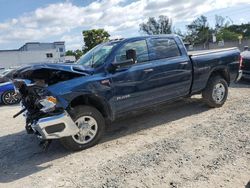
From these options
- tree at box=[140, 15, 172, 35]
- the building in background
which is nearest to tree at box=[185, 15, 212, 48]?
tree at box=[140, 15, 172, 35]

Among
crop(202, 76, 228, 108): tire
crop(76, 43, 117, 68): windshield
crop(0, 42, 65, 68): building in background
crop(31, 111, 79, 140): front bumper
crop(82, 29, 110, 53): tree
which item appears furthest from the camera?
crop(0, 42, 65, 68): building in background

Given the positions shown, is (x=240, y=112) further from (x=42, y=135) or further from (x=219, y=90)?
(x=42, y=135)

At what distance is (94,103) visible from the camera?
234 inches

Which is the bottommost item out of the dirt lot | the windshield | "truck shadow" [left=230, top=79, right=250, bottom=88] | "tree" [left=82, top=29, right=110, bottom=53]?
the dirt lot

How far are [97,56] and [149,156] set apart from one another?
2378 mm

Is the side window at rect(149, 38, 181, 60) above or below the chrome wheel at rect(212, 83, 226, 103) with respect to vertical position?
above

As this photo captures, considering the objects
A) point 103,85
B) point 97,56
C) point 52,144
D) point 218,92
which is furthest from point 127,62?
point 218,92

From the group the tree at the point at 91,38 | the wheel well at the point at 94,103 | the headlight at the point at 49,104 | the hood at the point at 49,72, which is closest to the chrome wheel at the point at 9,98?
the hood at the point at 49,72

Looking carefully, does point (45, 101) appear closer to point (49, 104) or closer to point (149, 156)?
point (49, 104)

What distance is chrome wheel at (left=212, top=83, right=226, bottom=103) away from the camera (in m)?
7.80

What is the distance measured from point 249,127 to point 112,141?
257 centimetres

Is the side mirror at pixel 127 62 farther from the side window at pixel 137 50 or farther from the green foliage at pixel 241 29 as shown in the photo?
the green foliage at pixel 241 29

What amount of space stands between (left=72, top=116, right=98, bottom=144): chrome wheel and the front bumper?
0.23m

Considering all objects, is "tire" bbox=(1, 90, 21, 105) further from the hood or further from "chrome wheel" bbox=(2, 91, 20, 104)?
the hood
